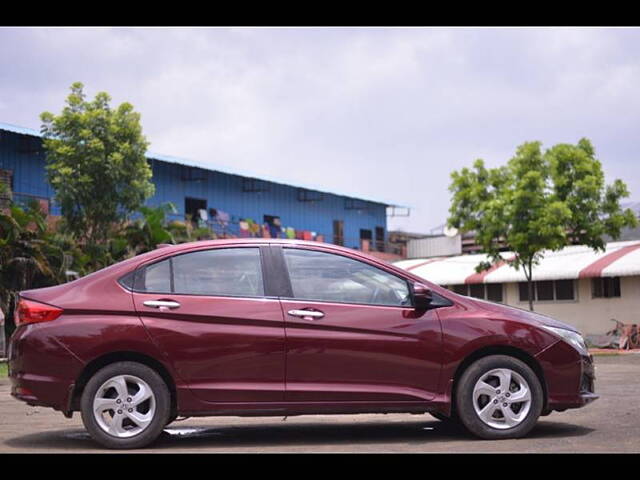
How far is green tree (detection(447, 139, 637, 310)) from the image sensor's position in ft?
88.8

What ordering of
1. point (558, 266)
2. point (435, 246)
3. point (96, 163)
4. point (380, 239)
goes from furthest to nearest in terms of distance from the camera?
point (380, 239)
point (435, 246)
point (558, 266)
point (96, 163)

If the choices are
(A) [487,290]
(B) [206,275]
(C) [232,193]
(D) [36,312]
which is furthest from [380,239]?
(D) [36,312]

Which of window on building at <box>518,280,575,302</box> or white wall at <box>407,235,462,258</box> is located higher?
white wall at <box>407,235,462,258</box>

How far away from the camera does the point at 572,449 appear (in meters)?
6.50

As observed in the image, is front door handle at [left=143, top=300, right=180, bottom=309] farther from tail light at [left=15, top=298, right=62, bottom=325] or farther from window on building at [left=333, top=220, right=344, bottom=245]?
window on building at [left=333, top=220, right=344, bottom=245]

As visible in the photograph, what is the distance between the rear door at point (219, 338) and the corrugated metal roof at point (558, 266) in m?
22.0

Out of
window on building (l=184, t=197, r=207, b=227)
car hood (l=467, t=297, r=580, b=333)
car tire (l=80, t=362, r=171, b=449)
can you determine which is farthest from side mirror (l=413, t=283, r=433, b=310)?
window on building (l=184, t=197, r=207, b=227)

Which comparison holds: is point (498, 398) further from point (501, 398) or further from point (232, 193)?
point (232, 193)

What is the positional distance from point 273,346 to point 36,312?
183cm

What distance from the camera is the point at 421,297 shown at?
6.97 meters

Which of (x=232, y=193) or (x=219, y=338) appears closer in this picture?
(x=219, y=338)

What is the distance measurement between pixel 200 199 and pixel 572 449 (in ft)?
103

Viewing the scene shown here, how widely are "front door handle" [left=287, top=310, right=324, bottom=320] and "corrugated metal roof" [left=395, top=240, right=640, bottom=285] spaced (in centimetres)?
2182
